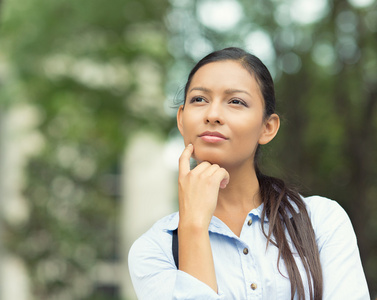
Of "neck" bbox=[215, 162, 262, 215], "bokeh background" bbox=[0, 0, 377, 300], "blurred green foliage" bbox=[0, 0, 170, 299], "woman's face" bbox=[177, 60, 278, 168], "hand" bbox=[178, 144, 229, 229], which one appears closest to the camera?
"hand" bbox=[178, 144, 229, 229]

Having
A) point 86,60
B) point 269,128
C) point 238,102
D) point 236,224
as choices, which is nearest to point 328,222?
point 236,224

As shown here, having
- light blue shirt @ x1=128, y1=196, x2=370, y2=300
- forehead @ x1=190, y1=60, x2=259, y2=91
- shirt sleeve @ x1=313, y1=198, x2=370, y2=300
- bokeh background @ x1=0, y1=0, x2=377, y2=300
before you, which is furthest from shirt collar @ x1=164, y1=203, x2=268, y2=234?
bokeh background @ x1=0, y1=0, x2=377, y2=300

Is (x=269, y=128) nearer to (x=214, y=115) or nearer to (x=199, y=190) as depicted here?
(x=214, y=115)

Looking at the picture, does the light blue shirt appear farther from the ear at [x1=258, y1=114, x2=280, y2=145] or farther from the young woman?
the ear at [x1=258, y1=114, x2=280, y2=145]

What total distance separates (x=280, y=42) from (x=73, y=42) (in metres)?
3.33

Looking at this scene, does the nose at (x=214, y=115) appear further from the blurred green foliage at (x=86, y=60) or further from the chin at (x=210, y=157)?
the blurred green foliage at (x=86, y=60)

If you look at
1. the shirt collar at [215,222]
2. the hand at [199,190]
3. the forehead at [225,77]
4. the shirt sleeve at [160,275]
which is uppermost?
the forehead at [225,77]

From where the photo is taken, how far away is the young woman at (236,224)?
2.21m

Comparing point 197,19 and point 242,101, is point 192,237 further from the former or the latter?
point 197,19

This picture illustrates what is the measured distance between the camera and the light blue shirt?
220 cm

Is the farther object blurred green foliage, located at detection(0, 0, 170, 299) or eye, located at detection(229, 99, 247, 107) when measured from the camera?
blurred green foliage, located at detection(0, 0, 170, 299)

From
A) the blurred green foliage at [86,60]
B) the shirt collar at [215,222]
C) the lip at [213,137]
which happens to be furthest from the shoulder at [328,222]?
the blurred green foliage at [86,60]

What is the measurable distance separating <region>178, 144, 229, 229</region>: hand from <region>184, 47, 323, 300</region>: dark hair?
24 cm

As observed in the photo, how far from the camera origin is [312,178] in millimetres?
11453
